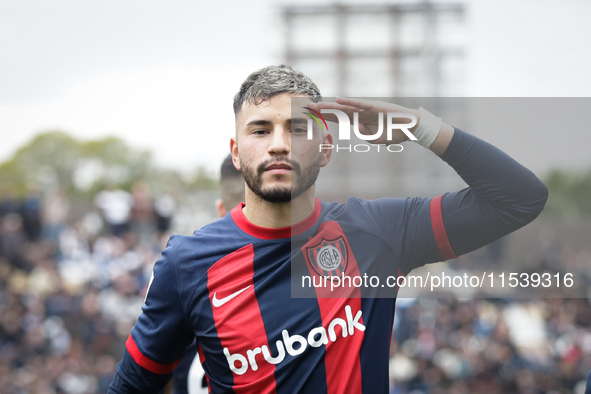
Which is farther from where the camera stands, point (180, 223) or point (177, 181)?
point (177, 181)

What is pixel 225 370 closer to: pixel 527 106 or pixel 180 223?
pixel 527 106

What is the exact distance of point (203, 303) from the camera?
78.0 inches

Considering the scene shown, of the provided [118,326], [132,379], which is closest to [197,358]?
[132,379]

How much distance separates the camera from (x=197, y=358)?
291cm

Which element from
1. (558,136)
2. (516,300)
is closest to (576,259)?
(516,300)

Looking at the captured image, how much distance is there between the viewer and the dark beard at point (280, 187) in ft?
6.32

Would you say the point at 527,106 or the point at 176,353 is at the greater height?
the point at 527,106

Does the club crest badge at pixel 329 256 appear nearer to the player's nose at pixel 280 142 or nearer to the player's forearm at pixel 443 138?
the player's nose at pixel 280 142

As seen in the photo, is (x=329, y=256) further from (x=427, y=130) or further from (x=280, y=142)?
(x=427, y=130)

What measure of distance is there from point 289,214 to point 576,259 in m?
9.12

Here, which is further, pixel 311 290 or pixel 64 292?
pixel 64 292

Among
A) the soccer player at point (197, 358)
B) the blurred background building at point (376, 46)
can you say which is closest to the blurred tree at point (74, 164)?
the blurred background building at point (376, 46)

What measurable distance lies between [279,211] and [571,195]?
655cm

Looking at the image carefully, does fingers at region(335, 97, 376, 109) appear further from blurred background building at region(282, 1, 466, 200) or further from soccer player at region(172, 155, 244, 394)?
blurred background building at region(282, 1, 466, 200)
